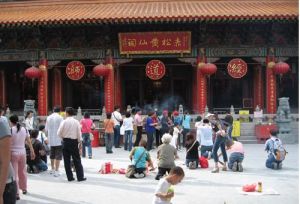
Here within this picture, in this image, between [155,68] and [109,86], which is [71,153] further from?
[109,86]

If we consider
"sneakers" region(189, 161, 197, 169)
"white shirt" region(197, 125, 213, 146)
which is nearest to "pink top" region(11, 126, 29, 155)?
"sneakers" region(189, 161, 197, 169)

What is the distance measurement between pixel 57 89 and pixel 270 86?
9.00 meters

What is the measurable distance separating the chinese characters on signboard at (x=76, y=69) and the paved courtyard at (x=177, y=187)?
7.07 m

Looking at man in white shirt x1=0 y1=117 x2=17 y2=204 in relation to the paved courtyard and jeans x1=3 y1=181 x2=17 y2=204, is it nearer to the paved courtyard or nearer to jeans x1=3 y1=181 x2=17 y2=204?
jeans x1=3 y1=181 x2=17 y2=204

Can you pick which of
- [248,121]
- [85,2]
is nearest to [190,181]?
[248,121]

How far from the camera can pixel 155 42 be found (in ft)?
61.6

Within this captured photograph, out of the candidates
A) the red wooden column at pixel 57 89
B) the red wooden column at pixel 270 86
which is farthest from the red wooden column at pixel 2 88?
the red wooden column at pixel 270 86

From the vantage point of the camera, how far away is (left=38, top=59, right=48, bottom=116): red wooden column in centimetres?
1938

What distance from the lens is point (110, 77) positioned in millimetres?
19078

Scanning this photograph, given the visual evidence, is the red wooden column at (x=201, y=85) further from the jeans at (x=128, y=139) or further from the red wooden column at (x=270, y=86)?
the jeans at (x=128, y=139)

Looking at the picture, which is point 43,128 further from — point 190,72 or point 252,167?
point 190,72

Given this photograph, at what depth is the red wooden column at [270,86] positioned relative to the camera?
62.1 ft

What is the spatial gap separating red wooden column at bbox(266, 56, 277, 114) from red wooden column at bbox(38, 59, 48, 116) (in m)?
8.85

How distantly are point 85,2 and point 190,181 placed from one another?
13.6 m
